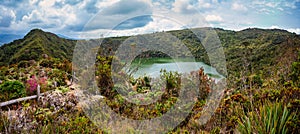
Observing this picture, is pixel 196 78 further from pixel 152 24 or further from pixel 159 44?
pixel 159 44

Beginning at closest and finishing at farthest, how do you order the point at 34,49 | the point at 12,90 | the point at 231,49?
the point at 12,90, the point at 231,49, the point at 34,49

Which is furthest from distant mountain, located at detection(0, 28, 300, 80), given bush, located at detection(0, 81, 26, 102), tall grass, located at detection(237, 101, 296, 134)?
tall grass, located at detection(237, 101, 296, 134)

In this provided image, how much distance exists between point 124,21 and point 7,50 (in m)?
32.9

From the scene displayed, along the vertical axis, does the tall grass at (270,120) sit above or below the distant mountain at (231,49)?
below

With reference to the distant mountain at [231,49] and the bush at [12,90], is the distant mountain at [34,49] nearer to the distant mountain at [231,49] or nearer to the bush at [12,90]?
the distant mountain at [231,49]

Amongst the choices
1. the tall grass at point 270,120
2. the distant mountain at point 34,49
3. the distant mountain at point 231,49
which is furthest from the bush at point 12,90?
the distant mountain at point 34,49

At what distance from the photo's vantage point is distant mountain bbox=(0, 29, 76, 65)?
87.6 feet

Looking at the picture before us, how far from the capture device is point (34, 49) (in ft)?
95.6

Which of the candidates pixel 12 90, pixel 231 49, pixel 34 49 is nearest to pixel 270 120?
pixel 12 90

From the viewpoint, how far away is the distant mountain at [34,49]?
87.6 ft

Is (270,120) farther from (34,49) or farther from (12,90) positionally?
(34,49)

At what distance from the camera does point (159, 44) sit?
7730 mm

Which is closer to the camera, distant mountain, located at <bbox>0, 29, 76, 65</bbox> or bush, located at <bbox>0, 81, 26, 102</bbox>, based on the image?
bush, located at <bbox>0, 81, 26, 102</bbox>

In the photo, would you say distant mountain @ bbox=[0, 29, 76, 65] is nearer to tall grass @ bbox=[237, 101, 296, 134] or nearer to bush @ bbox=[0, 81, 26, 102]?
bush @ bbox=[0, 81, 26, 102]
